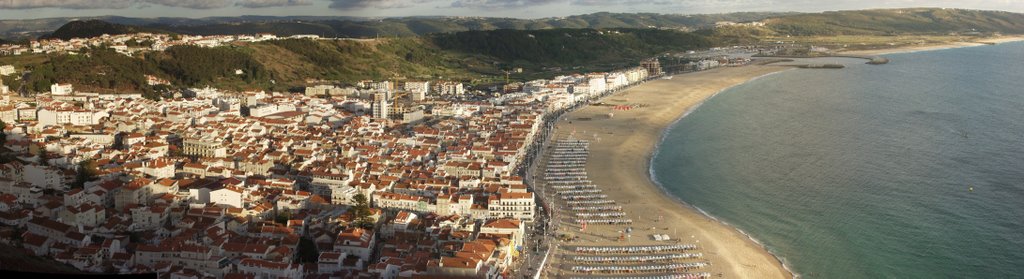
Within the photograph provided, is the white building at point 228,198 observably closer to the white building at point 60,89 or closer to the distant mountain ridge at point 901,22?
the white building at point 60,89

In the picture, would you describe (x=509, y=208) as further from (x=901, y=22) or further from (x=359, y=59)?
(x=901, y=22)

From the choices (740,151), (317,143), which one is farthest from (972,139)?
(317,143)

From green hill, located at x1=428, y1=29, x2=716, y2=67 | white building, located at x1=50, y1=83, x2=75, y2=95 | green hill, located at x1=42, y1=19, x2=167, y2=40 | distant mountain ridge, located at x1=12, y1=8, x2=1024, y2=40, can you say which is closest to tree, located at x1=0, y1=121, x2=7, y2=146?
white building, located at x1=50, y1=83, x2=75, y2=95

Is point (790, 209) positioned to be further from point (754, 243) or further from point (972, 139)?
point (972, 139)

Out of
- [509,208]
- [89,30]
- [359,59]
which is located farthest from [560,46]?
[509,208]

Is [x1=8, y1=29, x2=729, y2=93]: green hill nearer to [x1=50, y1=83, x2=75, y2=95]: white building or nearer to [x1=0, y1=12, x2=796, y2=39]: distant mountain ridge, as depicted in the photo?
[x1=50, y1=83, x2=75, y2=95]: white building

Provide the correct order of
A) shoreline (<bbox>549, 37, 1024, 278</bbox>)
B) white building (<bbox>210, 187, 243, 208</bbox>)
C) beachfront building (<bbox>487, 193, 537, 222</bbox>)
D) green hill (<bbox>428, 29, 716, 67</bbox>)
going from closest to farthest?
shoreline (<bbox>549, 37, 1024, 278</bbox>)
white building (<bbox>210, 187, 243, 208</bbox>)
beachfront building (<bbox>487, 193, 537, 222</bbox>)
green hill (<bbox>428, 29, 716, 67</bbox>)
